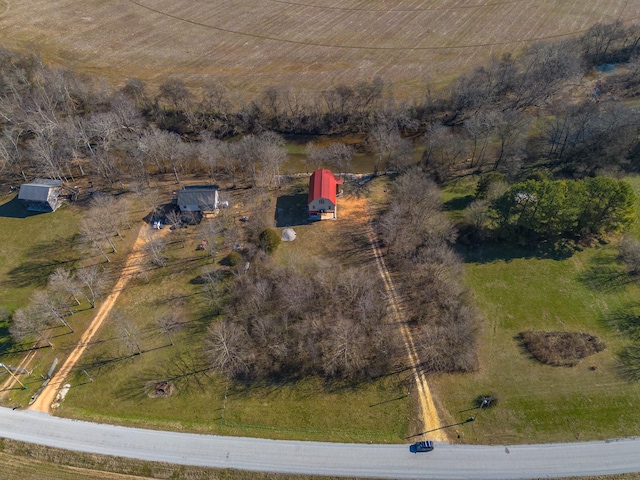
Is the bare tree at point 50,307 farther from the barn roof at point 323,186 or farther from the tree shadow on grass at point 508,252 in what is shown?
the tree shadow on grass at point 508,252

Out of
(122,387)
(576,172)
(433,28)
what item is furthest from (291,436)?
(433,28)

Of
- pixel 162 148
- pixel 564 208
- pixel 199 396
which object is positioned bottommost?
pixel 199 396

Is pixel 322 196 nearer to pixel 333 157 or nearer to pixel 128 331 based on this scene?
pixel 333 157

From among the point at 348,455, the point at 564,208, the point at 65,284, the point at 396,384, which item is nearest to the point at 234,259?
the point at 65,284

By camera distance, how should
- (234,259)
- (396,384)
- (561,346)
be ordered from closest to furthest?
(396,384)
(561,346)
(234,259)

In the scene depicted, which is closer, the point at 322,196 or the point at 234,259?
the point at 234,259

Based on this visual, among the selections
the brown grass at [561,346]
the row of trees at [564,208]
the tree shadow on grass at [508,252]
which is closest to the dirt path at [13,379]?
the tree shadow on grass at [508,252]

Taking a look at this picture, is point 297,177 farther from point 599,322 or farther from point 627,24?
point 627,24
